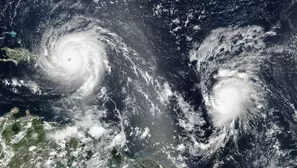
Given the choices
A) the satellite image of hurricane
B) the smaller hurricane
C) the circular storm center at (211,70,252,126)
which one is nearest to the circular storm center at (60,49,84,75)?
the satellite image of hurricane

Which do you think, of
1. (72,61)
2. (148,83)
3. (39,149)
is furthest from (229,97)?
(39,149)

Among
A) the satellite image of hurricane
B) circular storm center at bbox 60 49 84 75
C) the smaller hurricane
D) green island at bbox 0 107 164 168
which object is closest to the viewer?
green island at bbox 0 107 164 168

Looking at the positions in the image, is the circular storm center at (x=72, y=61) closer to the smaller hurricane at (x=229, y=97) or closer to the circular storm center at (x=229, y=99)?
the smaller hurricane at (x=229, y=97)

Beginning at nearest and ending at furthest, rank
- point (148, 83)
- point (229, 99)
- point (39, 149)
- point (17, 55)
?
point (39, 149)
point (229, 99)
point (148, 83)
point (17, 55)

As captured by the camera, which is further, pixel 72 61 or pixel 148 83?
pixel 72 61

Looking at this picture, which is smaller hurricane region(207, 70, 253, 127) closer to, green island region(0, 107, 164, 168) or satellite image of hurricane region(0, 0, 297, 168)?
satellite image of hurricane region(0, 0, 297, 168)

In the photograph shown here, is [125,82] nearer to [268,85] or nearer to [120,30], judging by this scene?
[120,30]

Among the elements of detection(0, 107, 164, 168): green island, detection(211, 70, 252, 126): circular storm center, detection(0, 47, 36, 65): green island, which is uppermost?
detection(0, 47, 36, 65): green island

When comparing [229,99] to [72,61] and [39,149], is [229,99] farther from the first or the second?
[39,149]

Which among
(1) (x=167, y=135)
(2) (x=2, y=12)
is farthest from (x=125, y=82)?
(2) (x=2, y=12)
